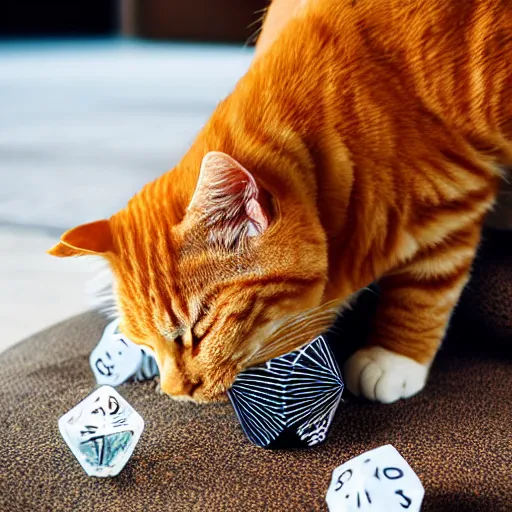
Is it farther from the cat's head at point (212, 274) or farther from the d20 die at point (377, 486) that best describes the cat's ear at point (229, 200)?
the d20 die at point (377, 486)

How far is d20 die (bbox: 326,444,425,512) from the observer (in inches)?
27.5

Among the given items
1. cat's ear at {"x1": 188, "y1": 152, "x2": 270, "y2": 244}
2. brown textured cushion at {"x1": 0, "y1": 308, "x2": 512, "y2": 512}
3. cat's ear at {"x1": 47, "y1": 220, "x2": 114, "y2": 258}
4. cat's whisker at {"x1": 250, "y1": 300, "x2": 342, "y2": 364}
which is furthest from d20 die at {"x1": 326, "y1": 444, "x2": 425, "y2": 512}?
cat's ear at {"x1": 47, "y1": 220, "x2": 114, "y2": 258}

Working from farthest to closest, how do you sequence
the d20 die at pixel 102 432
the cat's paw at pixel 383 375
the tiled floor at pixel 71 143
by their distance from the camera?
the tiled floor at pixel 71 143 → the cat's paw at pixel 383 375 → the d20 die at pixel 102 432

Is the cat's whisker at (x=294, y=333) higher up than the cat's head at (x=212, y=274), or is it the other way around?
the cat's head at (x=212, y=274)

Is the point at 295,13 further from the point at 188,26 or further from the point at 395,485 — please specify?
the point at 188,26

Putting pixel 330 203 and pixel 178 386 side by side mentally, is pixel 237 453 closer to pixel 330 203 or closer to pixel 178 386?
pixel 178 386

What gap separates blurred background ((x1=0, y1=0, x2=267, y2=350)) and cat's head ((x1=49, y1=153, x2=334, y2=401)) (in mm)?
190

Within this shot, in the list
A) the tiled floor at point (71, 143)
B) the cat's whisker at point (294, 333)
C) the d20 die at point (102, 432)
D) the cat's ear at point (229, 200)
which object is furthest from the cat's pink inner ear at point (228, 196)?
the tiled floor at point (71, 143)

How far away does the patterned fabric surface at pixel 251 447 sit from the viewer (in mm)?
780

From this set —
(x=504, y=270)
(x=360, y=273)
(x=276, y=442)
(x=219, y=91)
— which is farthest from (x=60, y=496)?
(x=219, y=91)

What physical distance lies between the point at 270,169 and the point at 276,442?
0.33m

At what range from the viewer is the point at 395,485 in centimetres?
71

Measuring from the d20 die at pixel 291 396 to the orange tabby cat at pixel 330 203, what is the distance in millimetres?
27

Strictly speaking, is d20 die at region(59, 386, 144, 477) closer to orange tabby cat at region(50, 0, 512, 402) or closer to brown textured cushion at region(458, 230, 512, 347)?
orange tabby cat at region(50, 0, 512, 402)
